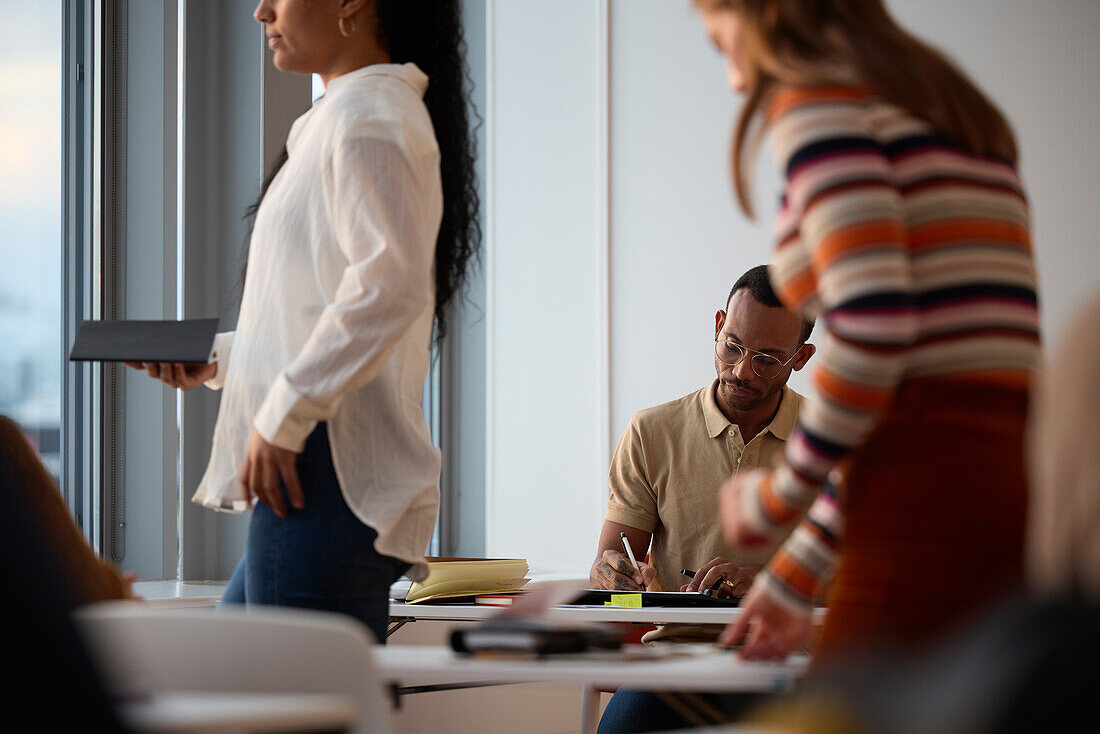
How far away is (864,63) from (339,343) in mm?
709

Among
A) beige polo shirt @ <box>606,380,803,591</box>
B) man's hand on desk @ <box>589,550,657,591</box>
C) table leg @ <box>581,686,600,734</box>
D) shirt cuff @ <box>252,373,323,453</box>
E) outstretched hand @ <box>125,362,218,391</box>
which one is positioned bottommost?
table leg @ <box>581,686,600,734</box>

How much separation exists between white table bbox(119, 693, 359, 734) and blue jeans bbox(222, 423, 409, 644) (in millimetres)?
617

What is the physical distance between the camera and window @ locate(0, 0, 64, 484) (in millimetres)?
2879

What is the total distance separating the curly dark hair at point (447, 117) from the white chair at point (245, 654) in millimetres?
903

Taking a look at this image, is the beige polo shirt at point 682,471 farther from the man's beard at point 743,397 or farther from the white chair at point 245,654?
the white chair at point 245,654

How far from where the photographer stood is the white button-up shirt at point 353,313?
1.45 meters

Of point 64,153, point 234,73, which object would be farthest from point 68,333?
point 234,73

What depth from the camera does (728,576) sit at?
237 cm

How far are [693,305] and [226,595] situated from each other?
9.45 ft

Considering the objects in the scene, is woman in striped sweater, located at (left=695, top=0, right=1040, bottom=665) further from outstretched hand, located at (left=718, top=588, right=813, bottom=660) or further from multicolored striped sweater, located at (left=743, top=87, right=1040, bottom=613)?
outstretched hand, located at (left=718, top=588, right=813, bottom=660)

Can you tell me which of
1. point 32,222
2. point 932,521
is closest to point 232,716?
point 932,521

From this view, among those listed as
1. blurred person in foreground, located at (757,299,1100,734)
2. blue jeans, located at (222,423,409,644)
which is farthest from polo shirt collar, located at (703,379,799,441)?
blurred person in foreground, located at (757,299,1100,734)

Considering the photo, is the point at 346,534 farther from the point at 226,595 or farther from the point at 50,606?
the point at 50,606

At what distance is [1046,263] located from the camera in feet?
12.2
